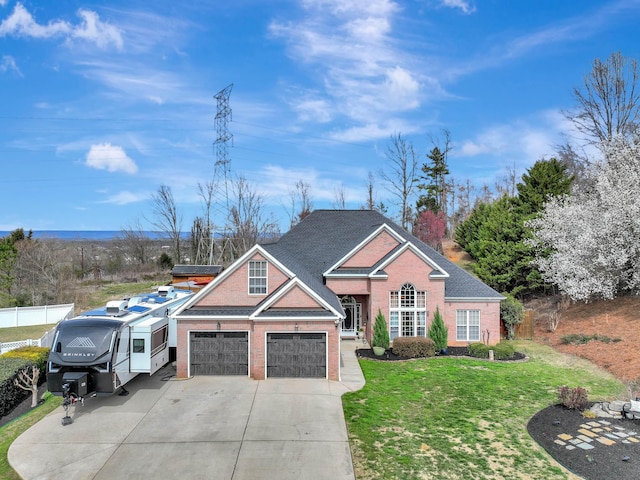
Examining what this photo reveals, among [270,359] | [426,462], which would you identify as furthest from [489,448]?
[270,359]

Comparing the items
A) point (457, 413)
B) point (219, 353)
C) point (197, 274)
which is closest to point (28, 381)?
point (219, 353)

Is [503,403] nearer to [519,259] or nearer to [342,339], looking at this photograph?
[342,339]

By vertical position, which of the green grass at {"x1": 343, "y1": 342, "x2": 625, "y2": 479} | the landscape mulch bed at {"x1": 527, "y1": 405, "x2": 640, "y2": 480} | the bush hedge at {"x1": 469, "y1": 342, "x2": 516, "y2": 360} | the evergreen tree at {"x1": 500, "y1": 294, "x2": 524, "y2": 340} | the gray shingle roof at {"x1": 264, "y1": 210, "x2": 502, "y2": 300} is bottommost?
the green grass at {"x1": 343, "y1": 342, "x2": 625, "y2": 479}

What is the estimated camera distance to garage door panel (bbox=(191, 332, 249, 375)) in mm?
18312

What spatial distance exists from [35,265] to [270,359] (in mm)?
30664

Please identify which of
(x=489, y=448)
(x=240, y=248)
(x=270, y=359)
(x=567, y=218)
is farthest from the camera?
(x=240, y=248)

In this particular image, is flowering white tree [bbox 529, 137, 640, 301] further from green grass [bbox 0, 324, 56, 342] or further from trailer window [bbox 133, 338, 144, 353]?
green grass [bbox 0, 324, 56, 342]

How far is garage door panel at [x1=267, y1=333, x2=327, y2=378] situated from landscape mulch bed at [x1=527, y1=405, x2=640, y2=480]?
8266 mm

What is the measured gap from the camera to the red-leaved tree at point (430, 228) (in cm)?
5059

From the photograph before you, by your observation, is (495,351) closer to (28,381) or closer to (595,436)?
(595,436)

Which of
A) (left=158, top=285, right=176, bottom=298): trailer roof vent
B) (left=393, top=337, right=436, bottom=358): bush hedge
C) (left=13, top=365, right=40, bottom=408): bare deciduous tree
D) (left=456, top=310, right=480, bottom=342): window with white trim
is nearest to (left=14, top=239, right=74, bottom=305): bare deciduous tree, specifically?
A: (left=158, top=285, right=176, bottom=298): trailer roof vent

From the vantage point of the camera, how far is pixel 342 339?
2566 centimetres

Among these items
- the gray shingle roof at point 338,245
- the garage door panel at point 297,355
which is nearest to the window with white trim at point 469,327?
the gray shingle roof at point 338,245

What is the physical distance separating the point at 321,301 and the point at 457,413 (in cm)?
693
